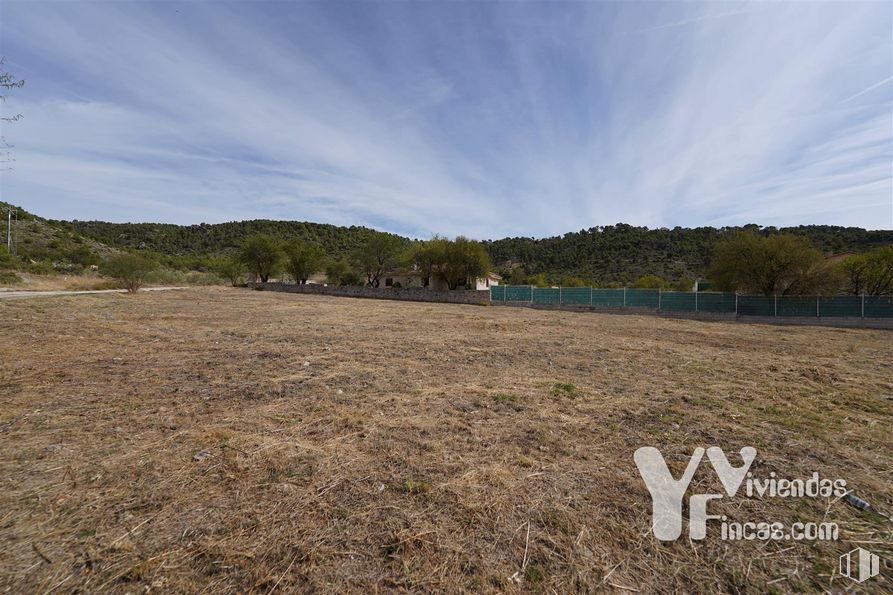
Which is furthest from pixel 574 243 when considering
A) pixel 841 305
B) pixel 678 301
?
pixel 841 305

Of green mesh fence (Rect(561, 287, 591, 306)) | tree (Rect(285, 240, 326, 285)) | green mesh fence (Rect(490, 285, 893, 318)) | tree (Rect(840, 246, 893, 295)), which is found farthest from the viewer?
tree (Rect(285, 240, 326, 285))

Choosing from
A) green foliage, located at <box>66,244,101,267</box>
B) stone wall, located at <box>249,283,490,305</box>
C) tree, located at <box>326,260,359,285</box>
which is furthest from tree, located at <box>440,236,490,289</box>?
green foliage, located at <box>66,244,101,267</box>

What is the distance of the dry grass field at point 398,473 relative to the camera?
201 cm

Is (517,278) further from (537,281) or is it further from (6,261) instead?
(6,261)

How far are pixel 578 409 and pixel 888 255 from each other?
107 feet

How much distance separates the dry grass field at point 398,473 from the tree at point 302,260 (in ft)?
159

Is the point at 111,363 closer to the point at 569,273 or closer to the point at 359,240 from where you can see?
the point at 569,273

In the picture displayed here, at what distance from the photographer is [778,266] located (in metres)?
22.4

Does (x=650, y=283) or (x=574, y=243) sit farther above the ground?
(x=574, y=243)

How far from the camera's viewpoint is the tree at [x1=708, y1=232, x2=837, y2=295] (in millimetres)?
22219

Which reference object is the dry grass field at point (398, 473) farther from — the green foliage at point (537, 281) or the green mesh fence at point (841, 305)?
the green foliage at point (537, 281)

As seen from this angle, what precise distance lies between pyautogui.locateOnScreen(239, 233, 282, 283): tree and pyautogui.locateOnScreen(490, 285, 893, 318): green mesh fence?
37.0 metres
